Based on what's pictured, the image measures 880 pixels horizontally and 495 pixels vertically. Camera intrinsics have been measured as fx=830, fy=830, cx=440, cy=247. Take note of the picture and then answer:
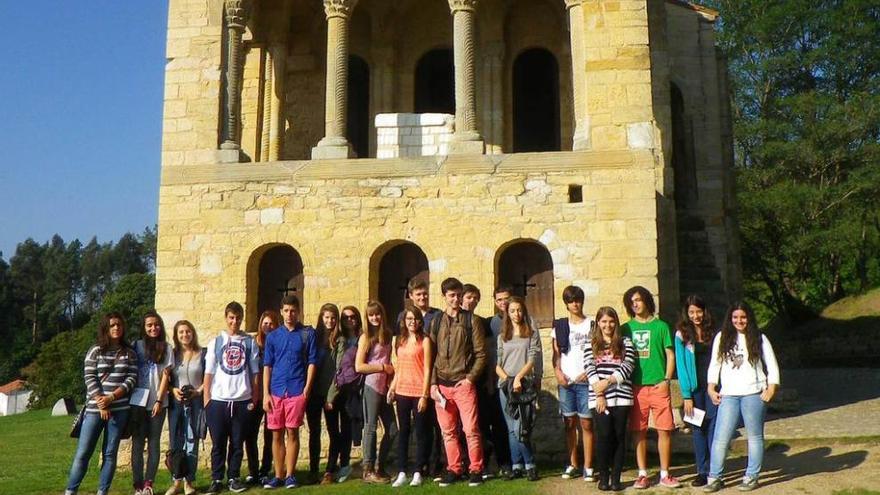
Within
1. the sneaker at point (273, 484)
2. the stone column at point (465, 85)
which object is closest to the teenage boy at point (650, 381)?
the sneaker at point (273, 484)

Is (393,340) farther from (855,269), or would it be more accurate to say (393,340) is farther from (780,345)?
Answer: (855,269)

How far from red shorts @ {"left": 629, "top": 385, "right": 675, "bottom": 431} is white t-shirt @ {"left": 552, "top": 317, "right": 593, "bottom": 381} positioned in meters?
0.60

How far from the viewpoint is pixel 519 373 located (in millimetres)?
8414

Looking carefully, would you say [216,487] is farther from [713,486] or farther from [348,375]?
[713,486]

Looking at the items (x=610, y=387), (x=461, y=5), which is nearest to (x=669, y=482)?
(x=610, y=387)

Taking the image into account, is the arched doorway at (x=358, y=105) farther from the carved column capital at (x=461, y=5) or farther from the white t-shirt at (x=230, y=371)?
the white t-shirt at (x=230, y=371)

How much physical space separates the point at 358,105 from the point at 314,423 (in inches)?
393

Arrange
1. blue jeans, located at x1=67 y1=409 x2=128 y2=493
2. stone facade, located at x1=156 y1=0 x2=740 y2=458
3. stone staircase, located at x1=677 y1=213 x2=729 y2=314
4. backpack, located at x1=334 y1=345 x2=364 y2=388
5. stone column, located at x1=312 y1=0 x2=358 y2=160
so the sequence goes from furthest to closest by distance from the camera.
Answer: stone staircase, located at x1=677 y1=213 x2=729 y2=314
stone column, located at x1=312 y1=0 x2=358 y2=160
stone facade, located at x1=156 y1=0 x2=740 y2=458
backpack, located at x1=334 y1=345 x2=364 y2=388
blue jeans, located at x1=67 y1=409 x2=128 y2=493

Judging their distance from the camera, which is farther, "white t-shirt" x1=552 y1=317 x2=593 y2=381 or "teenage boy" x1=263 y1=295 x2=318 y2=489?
"teenage boy" x1=263 y1=295 x2=318 y2=489

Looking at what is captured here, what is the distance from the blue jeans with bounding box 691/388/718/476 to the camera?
8.16 metres

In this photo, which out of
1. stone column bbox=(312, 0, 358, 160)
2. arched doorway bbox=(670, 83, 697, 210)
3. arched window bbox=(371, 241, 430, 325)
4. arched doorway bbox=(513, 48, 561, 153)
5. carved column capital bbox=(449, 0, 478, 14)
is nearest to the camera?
arched window bbox=(371, 241, 430, 325)

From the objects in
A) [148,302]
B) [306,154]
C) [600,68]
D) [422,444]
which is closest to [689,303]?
[422,444]

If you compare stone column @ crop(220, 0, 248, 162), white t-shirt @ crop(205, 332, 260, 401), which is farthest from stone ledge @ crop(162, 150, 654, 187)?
white t-shirt @ crop(205, 332, 260, 401)

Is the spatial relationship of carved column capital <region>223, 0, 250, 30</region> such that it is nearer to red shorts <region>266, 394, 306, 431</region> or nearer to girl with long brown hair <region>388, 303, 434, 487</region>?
girl with long brown hair <region>388, 303, 434, 487</region>
